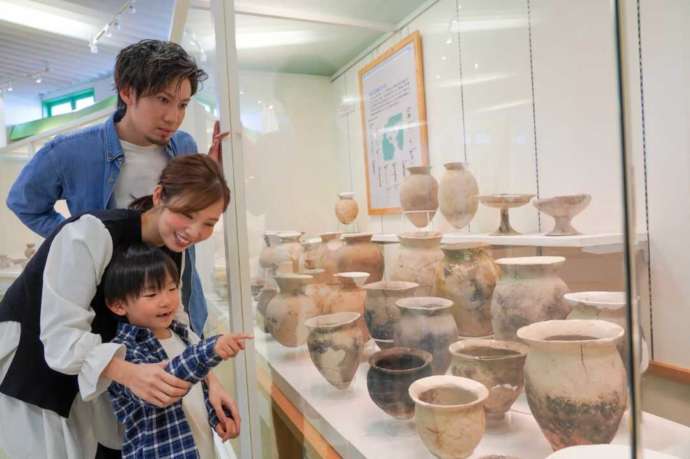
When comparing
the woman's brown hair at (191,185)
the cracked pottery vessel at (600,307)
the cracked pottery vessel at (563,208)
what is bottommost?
the cracked pottery vessel at (600,307)

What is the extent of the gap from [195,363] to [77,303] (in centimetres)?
26

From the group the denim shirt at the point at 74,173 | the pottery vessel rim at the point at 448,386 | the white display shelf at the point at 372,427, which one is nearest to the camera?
the white display shelf at the point at 372,427

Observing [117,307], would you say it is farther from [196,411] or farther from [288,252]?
[288,252]

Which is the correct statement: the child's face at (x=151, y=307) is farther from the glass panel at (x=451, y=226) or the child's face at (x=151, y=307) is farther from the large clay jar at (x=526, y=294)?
the large clay jar at (x=526, y=294)

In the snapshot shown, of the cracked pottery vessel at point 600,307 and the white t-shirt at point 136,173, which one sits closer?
the cracked pottery vessel at point 600,307

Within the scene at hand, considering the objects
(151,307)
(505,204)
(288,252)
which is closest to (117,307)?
(151,307)

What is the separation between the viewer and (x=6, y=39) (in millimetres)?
4910

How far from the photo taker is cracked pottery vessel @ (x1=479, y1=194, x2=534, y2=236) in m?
0.76

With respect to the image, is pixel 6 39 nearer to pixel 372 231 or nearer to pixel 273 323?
pixel 273 323

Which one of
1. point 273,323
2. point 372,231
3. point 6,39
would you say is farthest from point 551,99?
point 6,39

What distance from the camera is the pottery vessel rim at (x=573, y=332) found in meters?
0.62

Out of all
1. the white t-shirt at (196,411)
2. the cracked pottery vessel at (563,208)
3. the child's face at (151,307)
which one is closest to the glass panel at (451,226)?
the cracked pottery vessel at (563,208)

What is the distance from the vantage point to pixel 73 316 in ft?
2.95

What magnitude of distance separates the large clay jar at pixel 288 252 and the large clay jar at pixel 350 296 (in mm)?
199
